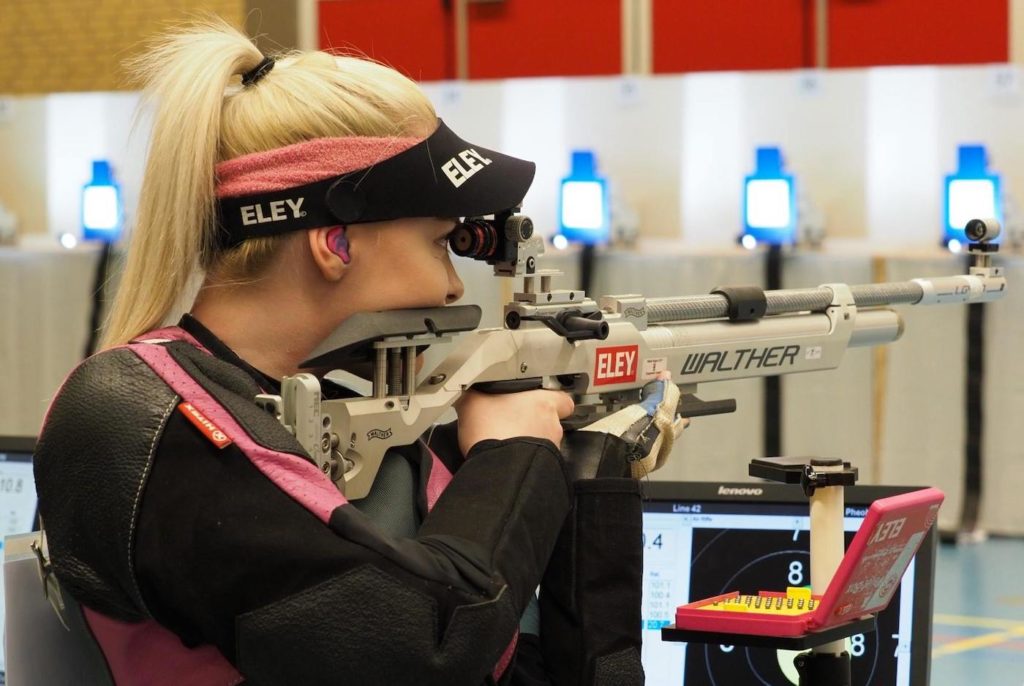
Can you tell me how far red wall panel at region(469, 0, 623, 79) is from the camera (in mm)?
5469

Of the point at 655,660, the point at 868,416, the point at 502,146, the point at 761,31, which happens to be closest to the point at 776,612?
the point at 655,660

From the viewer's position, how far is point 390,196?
4.04 feet

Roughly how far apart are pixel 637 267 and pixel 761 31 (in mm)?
1325

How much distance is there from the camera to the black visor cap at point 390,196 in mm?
1205

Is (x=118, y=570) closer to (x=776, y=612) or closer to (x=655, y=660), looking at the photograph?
(x=776, y=612)

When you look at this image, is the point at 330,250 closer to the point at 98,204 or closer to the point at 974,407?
the point at 974,407

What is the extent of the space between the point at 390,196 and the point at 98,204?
417cm

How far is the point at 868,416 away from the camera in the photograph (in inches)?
172

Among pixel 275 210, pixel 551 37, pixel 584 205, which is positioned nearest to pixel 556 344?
pixel 275 210

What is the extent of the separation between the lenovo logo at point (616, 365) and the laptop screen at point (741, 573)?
0.44 ft

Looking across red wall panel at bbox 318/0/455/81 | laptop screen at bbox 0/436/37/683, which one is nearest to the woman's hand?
laptop screen at bbox 0/436/37/683

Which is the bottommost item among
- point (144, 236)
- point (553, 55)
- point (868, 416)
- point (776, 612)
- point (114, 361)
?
point (868, 416)

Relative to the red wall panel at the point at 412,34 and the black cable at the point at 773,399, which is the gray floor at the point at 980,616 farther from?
the red wall panel at the point at 412,34

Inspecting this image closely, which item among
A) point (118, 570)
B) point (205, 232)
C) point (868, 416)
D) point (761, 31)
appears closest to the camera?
point (118, 570)
